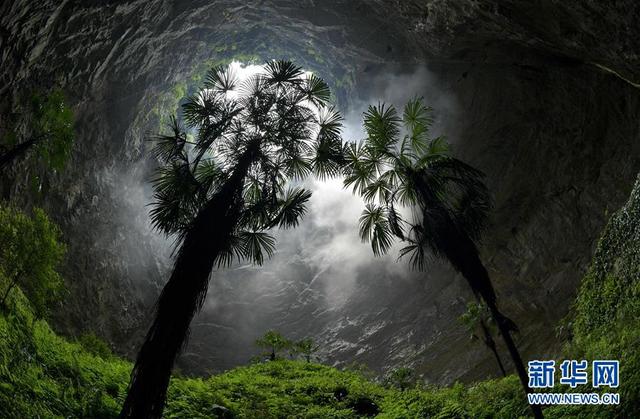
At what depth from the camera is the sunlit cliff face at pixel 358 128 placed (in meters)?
13.0

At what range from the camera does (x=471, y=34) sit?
15.1 meters

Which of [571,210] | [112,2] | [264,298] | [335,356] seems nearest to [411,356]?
[335,356]

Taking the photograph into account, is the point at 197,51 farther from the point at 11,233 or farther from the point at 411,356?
the point at 411,356

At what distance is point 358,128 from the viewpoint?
30656 millimetres

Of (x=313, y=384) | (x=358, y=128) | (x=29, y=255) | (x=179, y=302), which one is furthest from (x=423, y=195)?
(x=358, y=128)

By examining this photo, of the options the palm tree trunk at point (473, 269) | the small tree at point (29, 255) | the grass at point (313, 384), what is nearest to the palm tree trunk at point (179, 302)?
the grass at point (313, 384)

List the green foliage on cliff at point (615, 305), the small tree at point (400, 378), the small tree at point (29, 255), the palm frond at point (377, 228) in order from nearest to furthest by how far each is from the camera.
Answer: the green foliage on cliff at point (615, 305)
the small tree at point (29, 255)
the palm frond at point (377, 228)
the small tree at point (400, 378)

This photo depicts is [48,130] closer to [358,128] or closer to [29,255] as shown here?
[29,255]

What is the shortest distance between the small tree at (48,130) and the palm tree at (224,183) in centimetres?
265

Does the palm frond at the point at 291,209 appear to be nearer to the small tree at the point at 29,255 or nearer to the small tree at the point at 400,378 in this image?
the small tree at the point at 29,255

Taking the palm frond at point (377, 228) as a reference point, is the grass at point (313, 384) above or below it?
below

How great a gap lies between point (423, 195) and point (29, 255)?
25.5 feet

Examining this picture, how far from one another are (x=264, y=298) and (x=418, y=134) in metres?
24.4

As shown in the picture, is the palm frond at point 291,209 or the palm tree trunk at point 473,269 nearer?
the palm tree trunk at point 473,269
